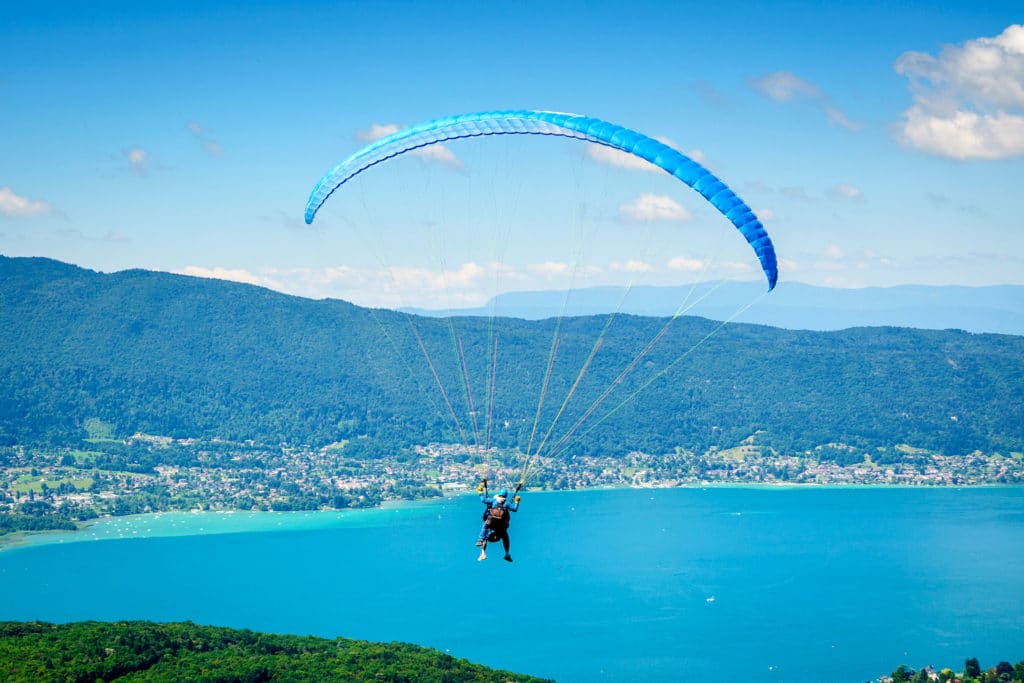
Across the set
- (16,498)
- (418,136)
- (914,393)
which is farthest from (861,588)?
(914,393)

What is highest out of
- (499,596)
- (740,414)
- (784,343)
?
(784,343)

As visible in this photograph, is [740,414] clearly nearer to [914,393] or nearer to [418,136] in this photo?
[914,393]

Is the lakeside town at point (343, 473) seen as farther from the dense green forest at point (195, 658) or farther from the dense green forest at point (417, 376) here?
the dense green forest at point (195, 658)

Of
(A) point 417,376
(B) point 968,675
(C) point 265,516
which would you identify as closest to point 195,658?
(B) point 968,675

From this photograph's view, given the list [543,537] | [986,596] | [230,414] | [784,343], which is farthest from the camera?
[784,343]

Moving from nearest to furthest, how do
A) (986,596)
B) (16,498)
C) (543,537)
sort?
(986,596) → (543,537) → (16,498)

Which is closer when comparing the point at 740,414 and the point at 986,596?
the point at 986,596

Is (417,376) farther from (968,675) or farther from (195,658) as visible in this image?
(195,658)

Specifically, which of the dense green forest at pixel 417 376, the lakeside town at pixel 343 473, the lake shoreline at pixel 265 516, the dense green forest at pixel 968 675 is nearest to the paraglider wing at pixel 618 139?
the dense green forest at pixel 968 675
